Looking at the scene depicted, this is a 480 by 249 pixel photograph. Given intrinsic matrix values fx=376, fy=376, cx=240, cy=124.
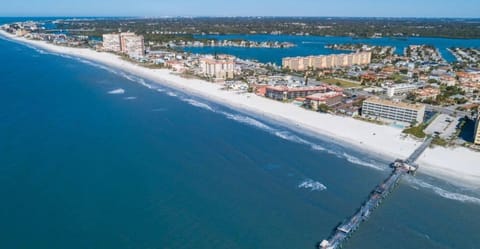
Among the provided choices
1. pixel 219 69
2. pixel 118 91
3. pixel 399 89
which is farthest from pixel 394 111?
pixel 118 91

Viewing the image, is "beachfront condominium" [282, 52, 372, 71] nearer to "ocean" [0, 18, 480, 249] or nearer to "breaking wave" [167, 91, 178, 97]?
"breaking wave" [167, 91, 178, 97]

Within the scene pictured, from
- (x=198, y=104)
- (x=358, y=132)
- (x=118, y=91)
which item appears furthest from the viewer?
(x=118, y=91)

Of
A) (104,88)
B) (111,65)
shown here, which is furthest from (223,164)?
(111,65)

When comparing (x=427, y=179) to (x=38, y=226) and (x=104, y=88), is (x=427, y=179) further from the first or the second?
(x=104, y=88)

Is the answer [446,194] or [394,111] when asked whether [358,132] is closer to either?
[394,111]

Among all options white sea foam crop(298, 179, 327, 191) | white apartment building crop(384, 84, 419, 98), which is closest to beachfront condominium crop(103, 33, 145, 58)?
white apartment building crop(384, 84, 419, 98)

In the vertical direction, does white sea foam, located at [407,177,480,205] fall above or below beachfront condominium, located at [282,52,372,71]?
below

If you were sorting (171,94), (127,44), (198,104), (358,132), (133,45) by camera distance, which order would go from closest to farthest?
(358,132) → (198,104) → (171,94) → (133,45) → (127,44)

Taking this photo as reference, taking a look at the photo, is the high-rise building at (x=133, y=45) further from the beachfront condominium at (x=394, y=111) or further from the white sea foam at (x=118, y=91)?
the beachfront condominium at (x=394, y=111)
